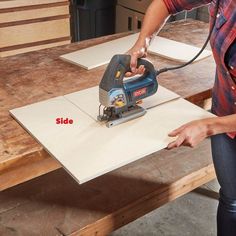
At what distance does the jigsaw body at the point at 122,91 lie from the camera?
101cm

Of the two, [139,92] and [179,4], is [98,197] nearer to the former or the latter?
[139,92]

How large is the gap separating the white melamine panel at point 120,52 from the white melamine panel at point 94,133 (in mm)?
312

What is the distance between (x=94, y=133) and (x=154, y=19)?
1.75 ft

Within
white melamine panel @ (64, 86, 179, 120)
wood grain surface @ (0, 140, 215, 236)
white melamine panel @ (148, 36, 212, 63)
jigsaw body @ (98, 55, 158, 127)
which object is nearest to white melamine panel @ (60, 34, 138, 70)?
white melamine panel @ (148, 36, 212, 63)

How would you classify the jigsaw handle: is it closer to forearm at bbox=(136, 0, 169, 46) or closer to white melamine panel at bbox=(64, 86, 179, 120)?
white melamine panel at bbox=(64, 86, 179, 120)

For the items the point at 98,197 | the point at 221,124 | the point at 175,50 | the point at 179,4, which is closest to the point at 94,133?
the point at 221,124

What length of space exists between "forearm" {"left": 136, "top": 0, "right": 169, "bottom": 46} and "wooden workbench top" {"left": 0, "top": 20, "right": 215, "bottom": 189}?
0.17 meters

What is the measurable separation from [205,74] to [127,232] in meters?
0.81

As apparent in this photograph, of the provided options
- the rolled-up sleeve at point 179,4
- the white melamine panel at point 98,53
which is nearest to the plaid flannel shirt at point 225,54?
the rolled-up sleeve at point 179,4

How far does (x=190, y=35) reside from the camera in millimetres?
1806

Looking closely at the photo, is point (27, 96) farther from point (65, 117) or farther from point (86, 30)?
point (86, 30)

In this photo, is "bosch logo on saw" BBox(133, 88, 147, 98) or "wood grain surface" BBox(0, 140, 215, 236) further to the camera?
"wood grain surface" BBox(0, 140, 215, 236)

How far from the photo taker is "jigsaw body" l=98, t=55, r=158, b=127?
1.01 m

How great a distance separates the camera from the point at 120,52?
157 cm
